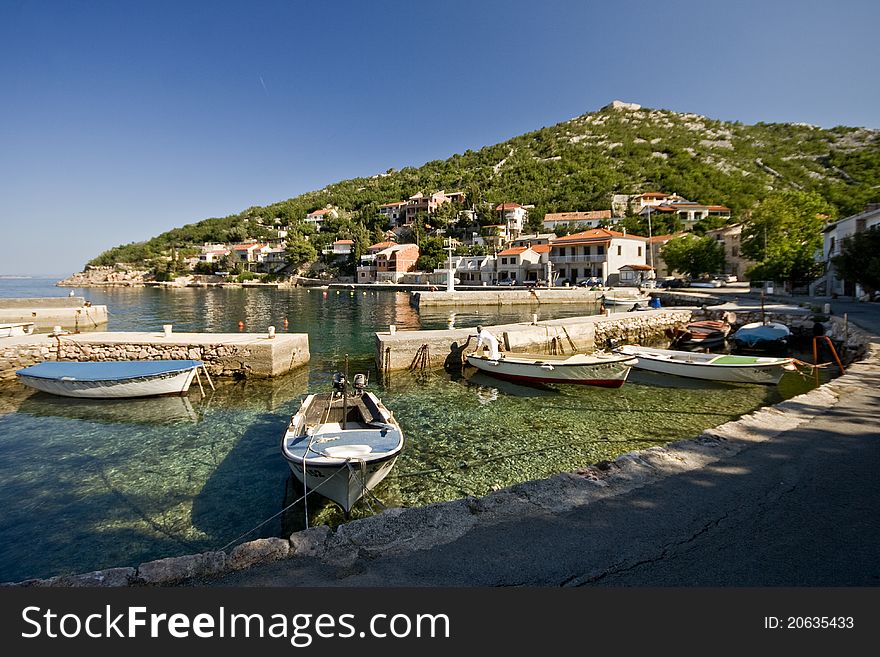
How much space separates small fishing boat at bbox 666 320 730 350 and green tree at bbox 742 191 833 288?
69.3 ft

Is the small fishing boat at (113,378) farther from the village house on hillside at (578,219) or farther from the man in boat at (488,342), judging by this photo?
the village house on hillside at (578,219)

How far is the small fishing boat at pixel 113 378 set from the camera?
42.0 ft

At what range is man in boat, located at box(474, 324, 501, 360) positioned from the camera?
16.2 metres

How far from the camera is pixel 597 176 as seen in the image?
11706 cm

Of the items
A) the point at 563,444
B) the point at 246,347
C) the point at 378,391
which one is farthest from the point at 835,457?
the point at 246,347

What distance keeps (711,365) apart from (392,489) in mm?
12629

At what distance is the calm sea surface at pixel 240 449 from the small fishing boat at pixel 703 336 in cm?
660

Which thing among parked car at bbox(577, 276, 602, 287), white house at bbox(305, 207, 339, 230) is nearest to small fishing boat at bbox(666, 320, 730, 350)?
parked car at bbox(577, 276, 602, 287)

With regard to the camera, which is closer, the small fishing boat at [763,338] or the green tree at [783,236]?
the small fishing boat at [763,338]

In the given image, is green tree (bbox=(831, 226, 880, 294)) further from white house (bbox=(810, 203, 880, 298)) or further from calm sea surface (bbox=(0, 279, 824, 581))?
calm sea surface (bbox=(0, 279, 824, 581))

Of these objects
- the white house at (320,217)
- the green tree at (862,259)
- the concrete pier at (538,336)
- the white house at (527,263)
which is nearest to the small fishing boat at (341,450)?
the concrete pier at (538,336)

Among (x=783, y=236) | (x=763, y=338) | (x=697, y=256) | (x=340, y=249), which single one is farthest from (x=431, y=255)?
(x=763, y=338)

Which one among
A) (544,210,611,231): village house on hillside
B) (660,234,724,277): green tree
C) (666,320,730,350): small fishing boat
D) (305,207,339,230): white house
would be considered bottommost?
(666,320,730,350): small fishing boat

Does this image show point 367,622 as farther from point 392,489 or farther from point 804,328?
point 804,328
